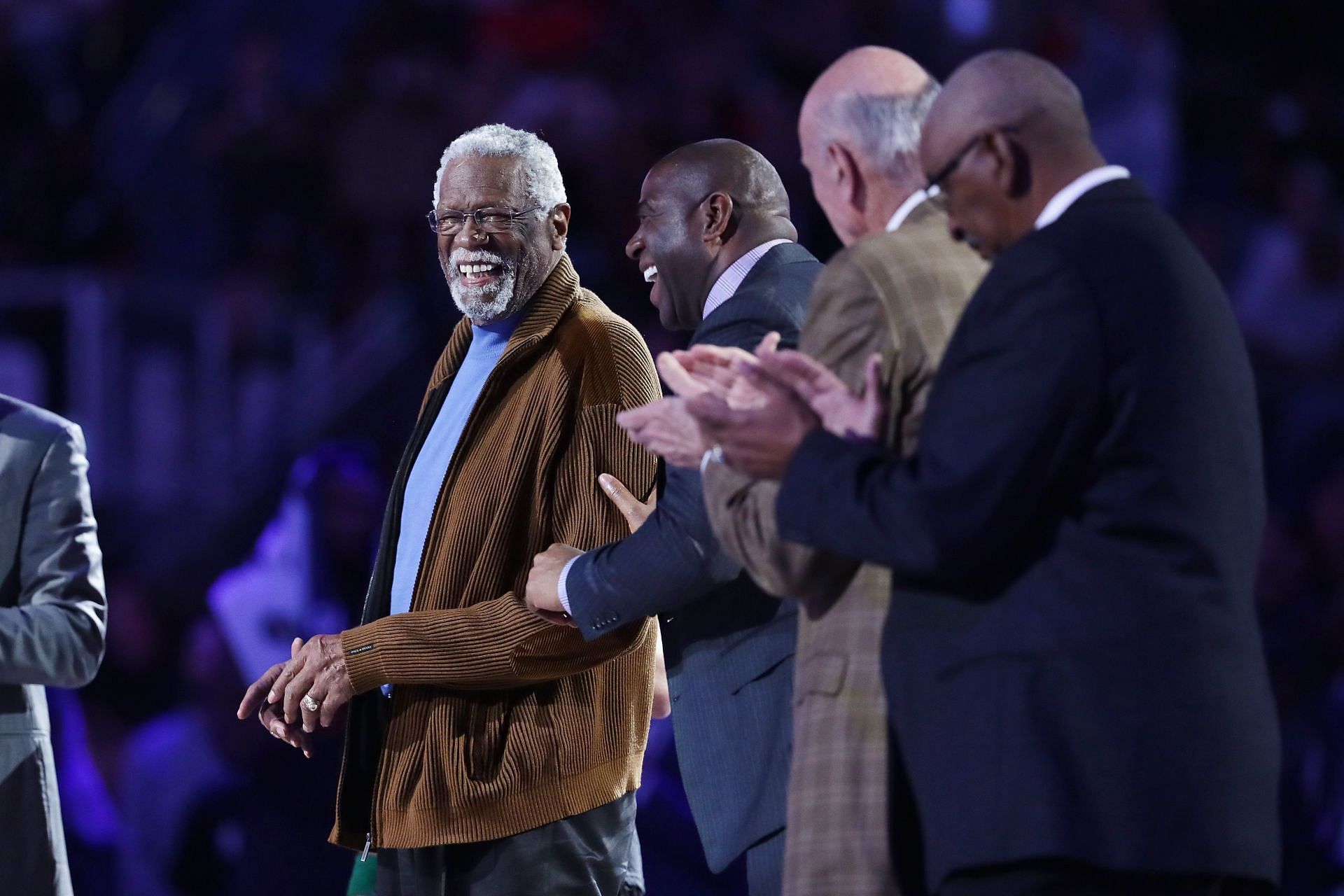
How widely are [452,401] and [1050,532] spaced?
1428mm

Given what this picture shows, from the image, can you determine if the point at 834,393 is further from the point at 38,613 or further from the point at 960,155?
the point at 38,613

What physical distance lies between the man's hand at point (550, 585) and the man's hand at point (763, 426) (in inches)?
27.4

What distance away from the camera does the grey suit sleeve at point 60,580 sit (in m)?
2.58

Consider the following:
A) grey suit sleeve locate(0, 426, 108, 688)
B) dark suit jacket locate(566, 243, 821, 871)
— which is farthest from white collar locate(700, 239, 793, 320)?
grey suit sleeve locate(0, 426, 108, 688)

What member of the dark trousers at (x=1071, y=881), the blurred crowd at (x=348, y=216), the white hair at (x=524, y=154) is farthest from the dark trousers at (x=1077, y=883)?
the blurred crowd at (x=348, y=216)

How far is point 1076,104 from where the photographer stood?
63.9 inches

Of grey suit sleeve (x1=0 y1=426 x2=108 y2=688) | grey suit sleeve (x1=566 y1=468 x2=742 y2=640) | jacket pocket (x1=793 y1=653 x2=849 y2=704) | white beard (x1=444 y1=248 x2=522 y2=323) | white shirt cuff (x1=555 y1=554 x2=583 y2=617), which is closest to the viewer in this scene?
jacket pocket (x1=793 y1=653 x2=849 y2=704)

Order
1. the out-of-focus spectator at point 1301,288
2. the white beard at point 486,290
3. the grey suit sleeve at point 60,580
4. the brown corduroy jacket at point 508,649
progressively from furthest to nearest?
1. the out-of-focus spectator at point 1301,288
2. the white beard at point 486,290
3. the grey suit sleeve at point 60,580
4. the brown corduroy jacket at point 508,649

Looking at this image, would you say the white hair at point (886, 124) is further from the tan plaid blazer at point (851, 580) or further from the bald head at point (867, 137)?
the tan plaid blazer at point (851, 580)

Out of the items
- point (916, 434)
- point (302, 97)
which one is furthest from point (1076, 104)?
point (302, 97)

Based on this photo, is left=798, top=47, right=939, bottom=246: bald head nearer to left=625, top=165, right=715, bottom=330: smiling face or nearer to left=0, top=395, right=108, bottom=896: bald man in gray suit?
left=625, top=165, right=715, bottom=330: smiling face

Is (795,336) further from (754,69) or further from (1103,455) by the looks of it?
(754,69)

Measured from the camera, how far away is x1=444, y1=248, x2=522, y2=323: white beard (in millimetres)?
2678

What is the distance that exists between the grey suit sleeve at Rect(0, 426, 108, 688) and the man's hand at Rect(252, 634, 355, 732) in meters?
0.38
